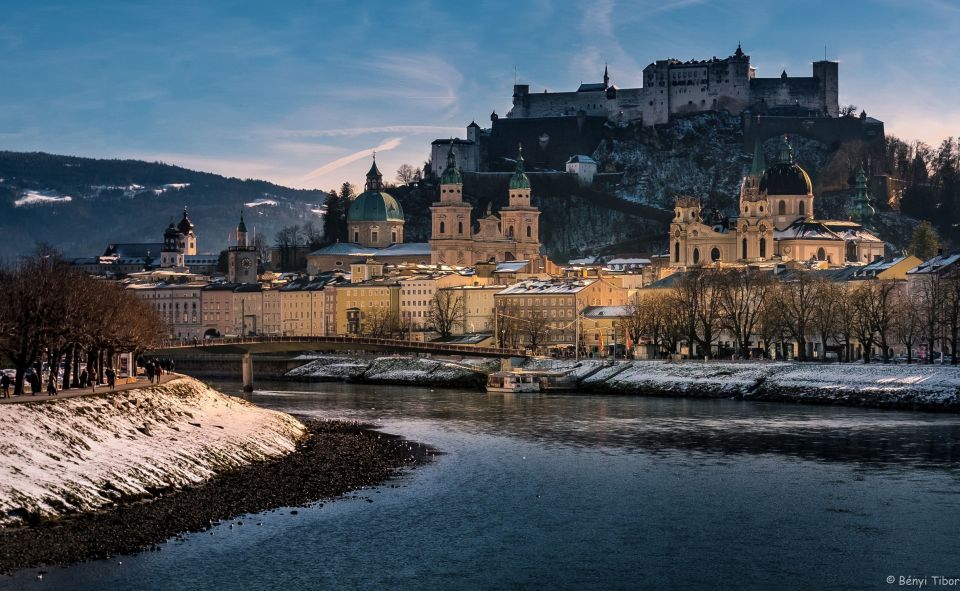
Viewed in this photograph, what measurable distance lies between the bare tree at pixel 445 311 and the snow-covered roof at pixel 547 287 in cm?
476

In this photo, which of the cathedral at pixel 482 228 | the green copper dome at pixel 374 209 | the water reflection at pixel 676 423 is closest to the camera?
the water reflection at pixel 676 423

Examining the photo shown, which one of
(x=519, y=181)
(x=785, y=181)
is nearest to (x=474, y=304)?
(x=785, y=181)

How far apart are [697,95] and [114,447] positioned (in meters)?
139

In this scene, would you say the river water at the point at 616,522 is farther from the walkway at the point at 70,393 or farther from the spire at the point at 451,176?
the spire at the point at 451,176

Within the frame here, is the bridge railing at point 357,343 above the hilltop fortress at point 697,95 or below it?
below

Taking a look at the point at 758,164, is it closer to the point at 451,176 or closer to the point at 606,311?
the point at 451,176

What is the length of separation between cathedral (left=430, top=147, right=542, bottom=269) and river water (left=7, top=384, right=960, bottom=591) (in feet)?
339

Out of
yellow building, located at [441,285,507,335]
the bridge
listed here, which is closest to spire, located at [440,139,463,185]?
yellow building, located at [441,285,507,335]

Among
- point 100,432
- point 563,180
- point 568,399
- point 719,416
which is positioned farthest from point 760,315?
point 563,180

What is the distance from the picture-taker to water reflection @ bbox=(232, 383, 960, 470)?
4309 centimetres

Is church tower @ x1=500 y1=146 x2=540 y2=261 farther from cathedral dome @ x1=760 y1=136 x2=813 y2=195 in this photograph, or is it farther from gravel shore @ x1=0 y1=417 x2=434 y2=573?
gravel shore @ x1=0 y1=417 x2=434 y2=573

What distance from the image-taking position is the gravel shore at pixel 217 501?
2617 cm

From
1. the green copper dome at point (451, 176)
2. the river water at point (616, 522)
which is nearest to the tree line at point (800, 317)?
the river water at point (616, 522)

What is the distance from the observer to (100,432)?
34.3 m
